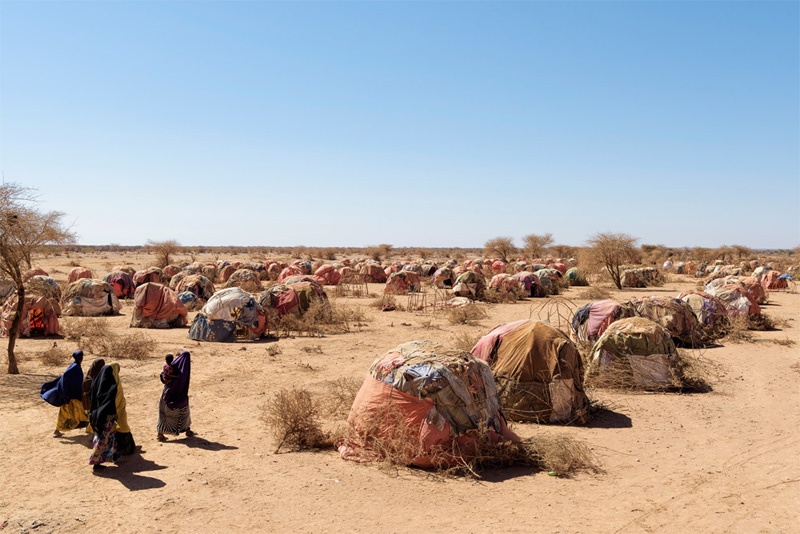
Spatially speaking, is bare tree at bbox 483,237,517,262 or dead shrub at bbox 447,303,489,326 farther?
bare tree at bbox 483,237,517,262

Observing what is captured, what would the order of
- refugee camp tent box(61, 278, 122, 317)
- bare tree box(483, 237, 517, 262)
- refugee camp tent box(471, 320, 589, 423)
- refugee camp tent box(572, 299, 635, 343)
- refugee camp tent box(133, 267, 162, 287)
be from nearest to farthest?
refugee camp tent box(471, 320, 589, 423) < refugee camp tent box(572, 299, 635, 343) < refugee camp tent box(61, 278, 122, 317) < refugee camp tent box(133, 267, 162, 287) < bare tree box(483, 237, 517, 262)

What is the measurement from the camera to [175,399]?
847 cm

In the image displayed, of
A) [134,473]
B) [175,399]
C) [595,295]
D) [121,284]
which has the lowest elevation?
[134,473]

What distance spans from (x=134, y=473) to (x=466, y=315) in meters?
14.6

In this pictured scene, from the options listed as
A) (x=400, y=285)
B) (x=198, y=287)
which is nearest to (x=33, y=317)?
(x=198, y=287)

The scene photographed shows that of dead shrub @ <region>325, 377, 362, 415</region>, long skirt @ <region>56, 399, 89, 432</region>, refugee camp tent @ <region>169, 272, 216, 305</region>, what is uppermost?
refugee camp tent @ <region>169, 272, 216, 305</region>

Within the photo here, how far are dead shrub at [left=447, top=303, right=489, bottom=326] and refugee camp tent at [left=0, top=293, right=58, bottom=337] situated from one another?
12.3 metres

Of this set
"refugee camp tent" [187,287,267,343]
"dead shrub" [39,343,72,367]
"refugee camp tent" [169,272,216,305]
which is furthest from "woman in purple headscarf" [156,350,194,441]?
"refugee camp tent" [169,272,216,305]

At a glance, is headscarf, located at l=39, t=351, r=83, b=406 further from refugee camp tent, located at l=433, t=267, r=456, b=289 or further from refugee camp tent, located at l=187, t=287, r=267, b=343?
refugee camp tent, located at l=433, t=267, r=456, b=289

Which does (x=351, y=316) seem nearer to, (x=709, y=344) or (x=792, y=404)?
(x=709, y=344)

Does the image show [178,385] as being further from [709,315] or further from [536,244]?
[536,244]

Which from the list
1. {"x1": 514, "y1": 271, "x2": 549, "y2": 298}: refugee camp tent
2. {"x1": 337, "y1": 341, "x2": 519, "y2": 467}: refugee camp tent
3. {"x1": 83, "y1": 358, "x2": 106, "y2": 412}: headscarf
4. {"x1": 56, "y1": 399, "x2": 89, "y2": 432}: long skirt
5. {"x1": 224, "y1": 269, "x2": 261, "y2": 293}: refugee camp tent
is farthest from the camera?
{"x1": 514, "y1": 271, "x2": 549, "y2": 298}: refugee camp tent

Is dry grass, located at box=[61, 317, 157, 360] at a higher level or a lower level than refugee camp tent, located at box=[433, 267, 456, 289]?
lower

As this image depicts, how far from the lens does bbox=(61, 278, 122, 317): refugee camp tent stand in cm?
2059
